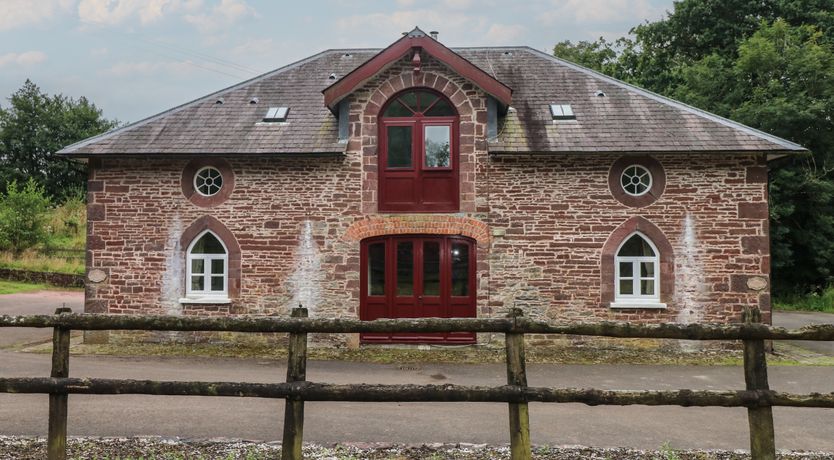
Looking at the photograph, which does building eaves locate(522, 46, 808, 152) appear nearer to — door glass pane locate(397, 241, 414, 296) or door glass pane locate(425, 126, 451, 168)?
door glass pane locate(425, 126, 451, 168)

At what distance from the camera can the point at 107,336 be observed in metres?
11.9

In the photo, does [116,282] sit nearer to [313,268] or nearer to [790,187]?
[313,268]

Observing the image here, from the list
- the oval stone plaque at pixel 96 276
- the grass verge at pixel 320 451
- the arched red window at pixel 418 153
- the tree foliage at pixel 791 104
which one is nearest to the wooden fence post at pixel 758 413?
the grass verge at pixel 320 451

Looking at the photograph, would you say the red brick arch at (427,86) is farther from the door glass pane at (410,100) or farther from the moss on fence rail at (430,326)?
the moss on fence rail at (430,326)

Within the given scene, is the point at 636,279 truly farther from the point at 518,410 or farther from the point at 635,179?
the point at 518,410

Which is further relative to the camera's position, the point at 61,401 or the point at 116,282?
the point at 116,282

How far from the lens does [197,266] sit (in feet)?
39.7

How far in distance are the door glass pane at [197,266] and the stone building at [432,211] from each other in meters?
0.02

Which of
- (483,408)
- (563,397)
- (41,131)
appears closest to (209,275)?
(483,408)

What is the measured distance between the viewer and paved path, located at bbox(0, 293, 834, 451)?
558 cm

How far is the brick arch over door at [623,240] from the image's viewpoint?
11.5m

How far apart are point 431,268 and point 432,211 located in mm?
1229

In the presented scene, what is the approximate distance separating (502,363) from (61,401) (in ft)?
24.9

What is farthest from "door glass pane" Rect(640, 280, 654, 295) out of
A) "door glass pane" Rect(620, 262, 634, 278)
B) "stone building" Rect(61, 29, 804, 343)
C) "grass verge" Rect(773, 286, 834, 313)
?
"grass verge" Rect(773, 286, 834, 313)
